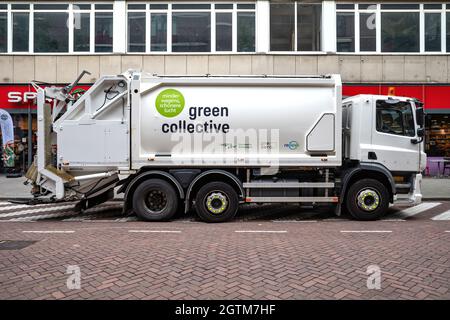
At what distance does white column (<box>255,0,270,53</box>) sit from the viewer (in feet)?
57.9

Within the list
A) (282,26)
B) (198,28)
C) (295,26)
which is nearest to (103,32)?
(198,28)

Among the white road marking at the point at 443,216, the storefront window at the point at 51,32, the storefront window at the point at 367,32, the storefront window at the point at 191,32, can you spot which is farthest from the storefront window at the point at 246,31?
the white road marking at the point at 443,216

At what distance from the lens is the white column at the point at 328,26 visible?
58.1ft

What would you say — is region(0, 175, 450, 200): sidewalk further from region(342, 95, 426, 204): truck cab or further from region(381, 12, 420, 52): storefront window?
region(381, 12, 420, 52): storefront window

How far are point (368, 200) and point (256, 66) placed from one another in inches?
422

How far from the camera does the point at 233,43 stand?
17859mm

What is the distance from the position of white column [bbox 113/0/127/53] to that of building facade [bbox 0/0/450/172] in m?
0.05

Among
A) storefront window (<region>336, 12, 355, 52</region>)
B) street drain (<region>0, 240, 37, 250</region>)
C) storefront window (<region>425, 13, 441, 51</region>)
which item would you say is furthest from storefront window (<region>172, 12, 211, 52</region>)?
street drain (<region>0, 240, 37, 250</region>)

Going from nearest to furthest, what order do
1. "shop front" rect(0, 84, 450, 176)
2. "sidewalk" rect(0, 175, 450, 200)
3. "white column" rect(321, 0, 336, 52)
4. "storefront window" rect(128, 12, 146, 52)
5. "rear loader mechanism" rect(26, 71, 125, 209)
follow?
1. "rear loader mechanism" rect(26, 71, 125, 209)
2. "sidewalk" rect(0, 175, 450, 200)
3. "shop front" rect(0, 84, 450, 176)
4. "white column" rect(321, 0, 336, 52)
5. "storefront window" rect(128, 12, 146, 52)

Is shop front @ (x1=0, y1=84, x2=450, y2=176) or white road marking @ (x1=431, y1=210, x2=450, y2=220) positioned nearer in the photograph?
white road marking @ (x1=431, y1=210, x2=450, y2=220)

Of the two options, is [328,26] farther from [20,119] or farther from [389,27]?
[20,119]
